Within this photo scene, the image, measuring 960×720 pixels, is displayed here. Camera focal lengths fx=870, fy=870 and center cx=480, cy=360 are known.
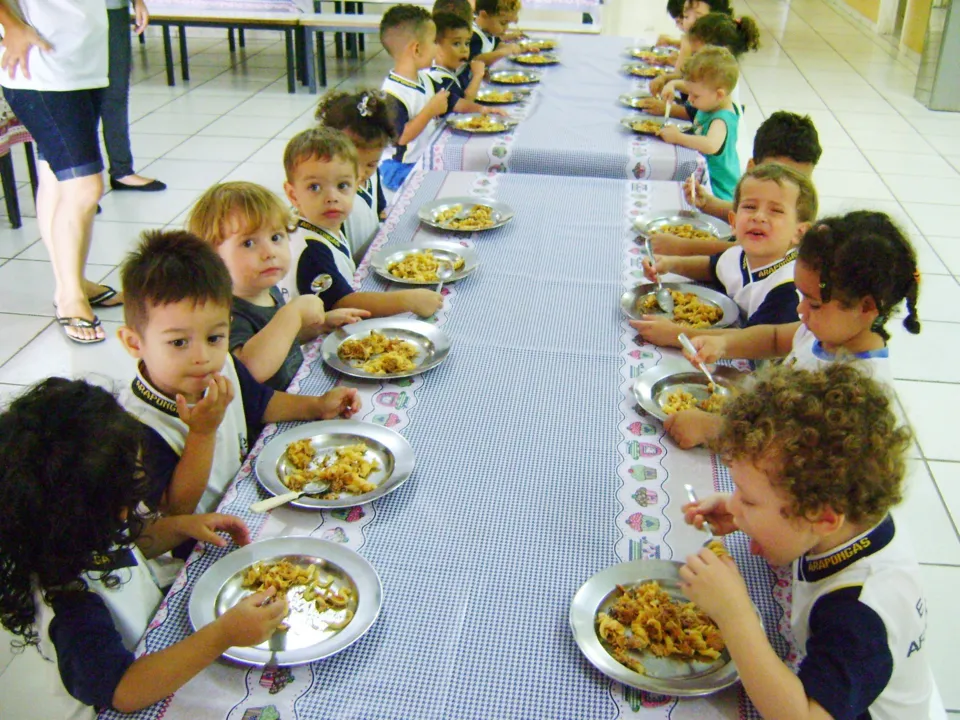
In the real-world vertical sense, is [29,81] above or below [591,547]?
above

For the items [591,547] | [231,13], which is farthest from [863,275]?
[231,13]

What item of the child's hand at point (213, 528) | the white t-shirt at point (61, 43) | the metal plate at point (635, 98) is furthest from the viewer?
the metal plate at point (635, 98)

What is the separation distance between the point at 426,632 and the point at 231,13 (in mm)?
6155

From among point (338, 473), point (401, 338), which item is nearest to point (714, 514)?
point (338, 473)

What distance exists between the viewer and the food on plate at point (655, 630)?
1.09 metres

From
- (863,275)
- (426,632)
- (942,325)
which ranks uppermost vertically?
(863,275)

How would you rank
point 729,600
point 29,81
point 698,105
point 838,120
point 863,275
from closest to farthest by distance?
point 729,600, point 863,275, point 29,81, point 698,105, point 838,120

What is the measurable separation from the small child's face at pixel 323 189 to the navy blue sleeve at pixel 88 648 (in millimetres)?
1255

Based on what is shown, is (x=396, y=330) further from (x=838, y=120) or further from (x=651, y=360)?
(x=838, y=120)

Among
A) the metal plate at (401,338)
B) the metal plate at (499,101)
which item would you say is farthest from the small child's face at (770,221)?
the metal plate at (499,101)

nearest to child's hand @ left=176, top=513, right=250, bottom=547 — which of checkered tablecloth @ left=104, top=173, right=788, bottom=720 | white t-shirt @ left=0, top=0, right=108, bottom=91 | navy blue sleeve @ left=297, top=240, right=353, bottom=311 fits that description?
checkered tablecloth @ left=104, top=173, right=788, bottom=720

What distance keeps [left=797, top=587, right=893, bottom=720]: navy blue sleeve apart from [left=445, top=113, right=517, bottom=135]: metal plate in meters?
2.43

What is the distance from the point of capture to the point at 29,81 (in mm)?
2936

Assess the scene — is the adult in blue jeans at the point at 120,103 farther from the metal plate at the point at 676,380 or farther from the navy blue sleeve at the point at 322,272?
the metal plate at the point at 676,380
